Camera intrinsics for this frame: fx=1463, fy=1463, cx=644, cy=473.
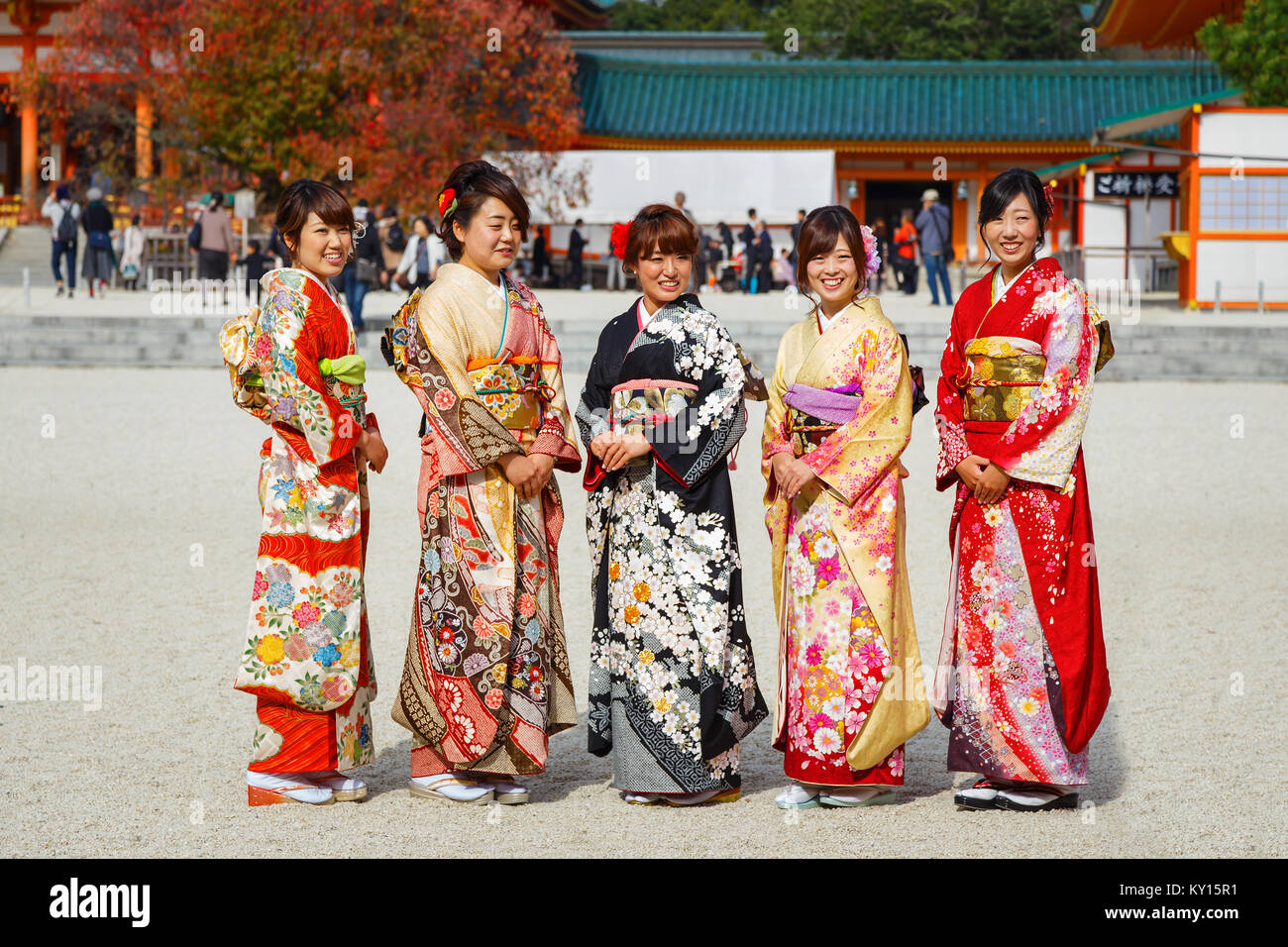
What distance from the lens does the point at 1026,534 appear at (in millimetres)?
3881

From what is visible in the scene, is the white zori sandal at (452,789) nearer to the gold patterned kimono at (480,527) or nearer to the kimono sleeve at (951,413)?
the gold patterned kimono at (480,527)

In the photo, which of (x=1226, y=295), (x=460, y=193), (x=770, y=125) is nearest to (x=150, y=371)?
(x=460, y=193)

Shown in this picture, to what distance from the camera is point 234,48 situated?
19891mm

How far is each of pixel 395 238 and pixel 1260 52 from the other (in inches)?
458

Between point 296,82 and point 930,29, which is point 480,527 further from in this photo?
point 930,29

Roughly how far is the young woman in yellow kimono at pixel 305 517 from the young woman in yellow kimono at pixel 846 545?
118 cm

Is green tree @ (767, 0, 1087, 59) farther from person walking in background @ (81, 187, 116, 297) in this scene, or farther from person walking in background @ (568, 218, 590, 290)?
person walking in background @ (81, 187, 116, 297)

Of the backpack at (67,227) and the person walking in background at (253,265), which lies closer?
the person walking in background at (253,265)

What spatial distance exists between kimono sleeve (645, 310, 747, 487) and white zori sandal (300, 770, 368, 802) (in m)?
1.20

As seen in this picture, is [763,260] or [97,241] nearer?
[97,241]

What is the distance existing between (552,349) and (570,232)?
881 inches

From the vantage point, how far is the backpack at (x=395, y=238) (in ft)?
68.0

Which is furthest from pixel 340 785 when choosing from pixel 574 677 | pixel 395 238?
pixel 395 238

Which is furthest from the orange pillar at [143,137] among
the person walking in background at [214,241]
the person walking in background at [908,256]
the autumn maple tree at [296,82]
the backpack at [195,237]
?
the person walking in background at [908,256]
